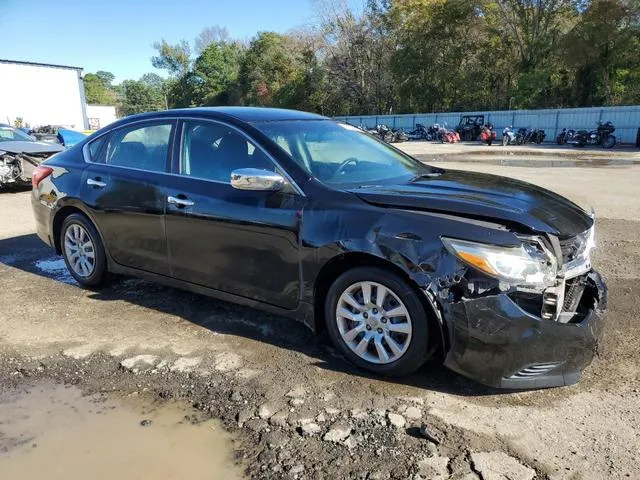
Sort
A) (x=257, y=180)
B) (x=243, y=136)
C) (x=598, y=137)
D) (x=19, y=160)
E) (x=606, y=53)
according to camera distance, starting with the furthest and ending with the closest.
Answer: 1. (x=606, y=53)
2. (x=598, y=137)
3. (x=19, y=160)
4. (x=243, y=136)
5. (x=257, y=180)

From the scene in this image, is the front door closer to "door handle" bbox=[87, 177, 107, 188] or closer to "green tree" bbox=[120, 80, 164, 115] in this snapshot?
"door handle" bbox=[87, 177, 107, 188]

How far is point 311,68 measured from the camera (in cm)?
5312

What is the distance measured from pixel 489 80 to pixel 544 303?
43.1 m

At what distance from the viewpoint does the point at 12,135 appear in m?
12.7

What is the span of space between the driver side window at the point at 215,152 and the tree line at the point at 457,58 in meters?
35.0

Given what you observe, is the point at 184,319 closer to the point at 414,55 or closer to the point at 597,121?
the point at 597,121

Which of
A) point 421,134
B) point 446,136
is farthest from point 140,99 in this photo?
Answer: point 446,136

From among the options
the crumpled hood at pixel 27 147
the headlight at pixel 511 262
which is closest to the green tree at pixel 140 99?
the crumpled hood at pixel 27 147

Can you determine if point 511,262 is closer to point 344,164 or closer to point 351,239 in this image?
point 351,239

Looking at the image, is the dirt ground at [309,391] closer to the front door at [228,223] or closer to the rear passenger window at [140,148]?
the front door at [228,223]

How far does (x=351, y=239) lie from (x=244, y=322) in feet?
4.86

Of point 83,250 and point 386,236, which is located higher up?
point 386,236

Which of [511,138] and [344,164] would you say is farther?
[511,138]

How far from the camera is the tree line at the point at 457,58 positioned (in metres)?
33.5
